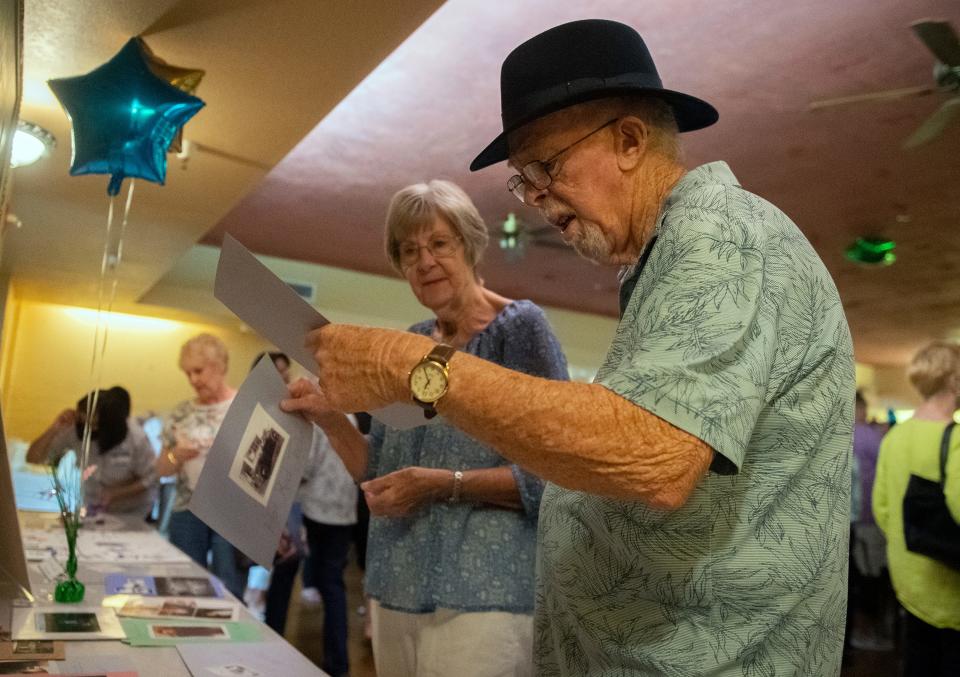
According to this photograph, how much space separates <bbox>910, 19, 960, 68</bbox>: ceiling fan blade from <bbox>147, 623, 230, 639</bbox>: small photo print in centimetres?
320

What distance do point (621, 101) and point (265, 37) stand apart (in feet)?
7.22

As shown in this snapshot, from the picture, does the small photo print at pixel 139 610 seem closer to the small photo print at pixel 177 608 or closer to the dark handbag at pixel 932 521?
the small photo print at pixel 177 608

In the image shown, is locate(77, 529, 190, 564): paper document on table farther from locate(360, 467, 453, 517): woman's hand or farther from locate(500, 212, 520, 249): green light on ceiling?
locate(500, 212, 520, 249): green light on ceiling

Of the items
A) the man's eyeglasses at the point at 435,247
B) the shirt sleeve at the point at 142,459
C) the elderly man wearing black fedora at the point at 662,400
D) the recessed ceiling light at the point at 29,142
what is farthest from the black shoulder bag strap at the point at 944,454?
the recessed ceiling light at the point at 29,142

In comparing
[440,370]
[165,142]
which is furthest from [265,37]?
[440,370]

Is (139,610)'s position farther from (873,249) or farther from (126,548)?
(873,249)

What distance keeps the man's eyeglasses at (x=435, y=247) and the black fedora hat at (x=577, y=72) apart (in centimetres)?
59

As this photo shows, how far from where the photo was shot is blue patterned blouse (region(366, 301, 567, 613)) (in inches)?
55.7

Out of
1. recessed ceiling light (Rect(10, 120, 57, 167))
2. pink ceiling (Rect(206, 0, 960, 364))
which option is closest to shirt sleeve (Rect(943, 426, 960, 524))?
pink ceiling (Rect(206, 0, 960, 364))

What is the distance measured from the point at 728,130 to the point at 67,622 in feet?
13.9

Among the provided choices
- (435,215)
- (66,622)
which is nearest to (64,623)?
(66,622)

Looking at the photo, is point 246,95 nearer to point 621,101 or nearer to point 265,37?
point 265,37

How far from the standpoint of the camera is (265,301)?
986 mm

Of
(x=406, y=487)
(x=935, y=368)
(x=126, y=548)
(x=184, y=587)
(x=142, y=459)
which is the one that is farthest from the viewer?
(x=142, y=459)
